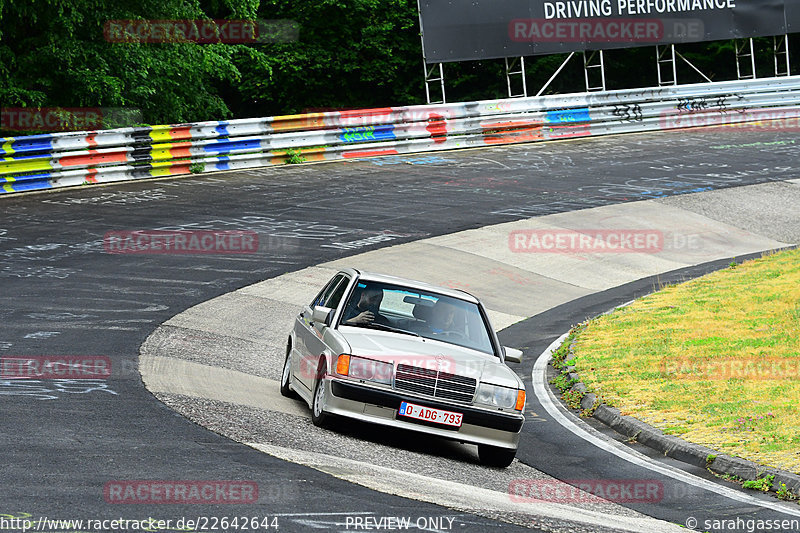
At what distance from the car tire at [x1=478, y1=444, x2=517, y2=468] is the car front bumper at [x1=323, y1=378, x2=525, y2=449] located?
0.06 meters

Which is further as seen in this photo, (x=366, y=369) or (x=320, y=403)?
(x=320, y=403)

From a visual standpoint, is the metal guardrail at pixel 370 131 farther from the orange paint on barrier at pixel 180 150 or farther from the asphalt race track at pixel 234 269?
the asphalt race track at pixel 234 269

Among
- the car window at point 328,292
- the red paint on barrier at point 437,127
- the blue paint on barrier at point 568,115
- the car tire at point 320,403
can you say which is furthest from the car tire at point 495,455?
the blue paint on barrier at point 568,115

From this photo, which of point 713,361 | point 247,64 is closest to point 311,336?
point 713,361

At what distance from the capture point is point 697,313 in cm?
1628

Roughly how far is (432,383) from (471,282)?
1012 centimetres

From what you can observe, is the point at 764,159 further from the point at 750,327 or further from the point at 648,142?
the point at 750,327

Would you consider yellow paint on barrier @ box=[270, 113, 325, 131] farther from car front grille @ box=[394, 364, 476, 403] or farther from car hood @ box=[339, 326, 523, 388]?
car front grille @ box=[394, 364, 476, 403]

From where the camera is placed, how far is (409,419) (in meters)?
9.18

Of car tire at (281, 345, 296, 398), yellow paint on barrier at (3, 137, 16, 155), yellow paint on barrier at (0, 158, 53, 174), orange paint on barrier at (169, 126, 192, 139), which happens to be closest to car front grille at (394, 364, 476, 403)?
car tire at (281, 345, 296, 398)

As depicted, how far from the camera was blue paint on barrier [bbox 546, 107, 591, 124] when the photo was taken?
32719 mm

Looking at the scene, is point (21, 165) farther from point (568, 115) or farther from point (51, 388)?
point (568, 115)

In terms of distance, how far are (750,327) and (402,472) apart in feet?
27.5

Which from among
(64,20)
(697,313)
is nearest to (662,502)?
(697,313)
